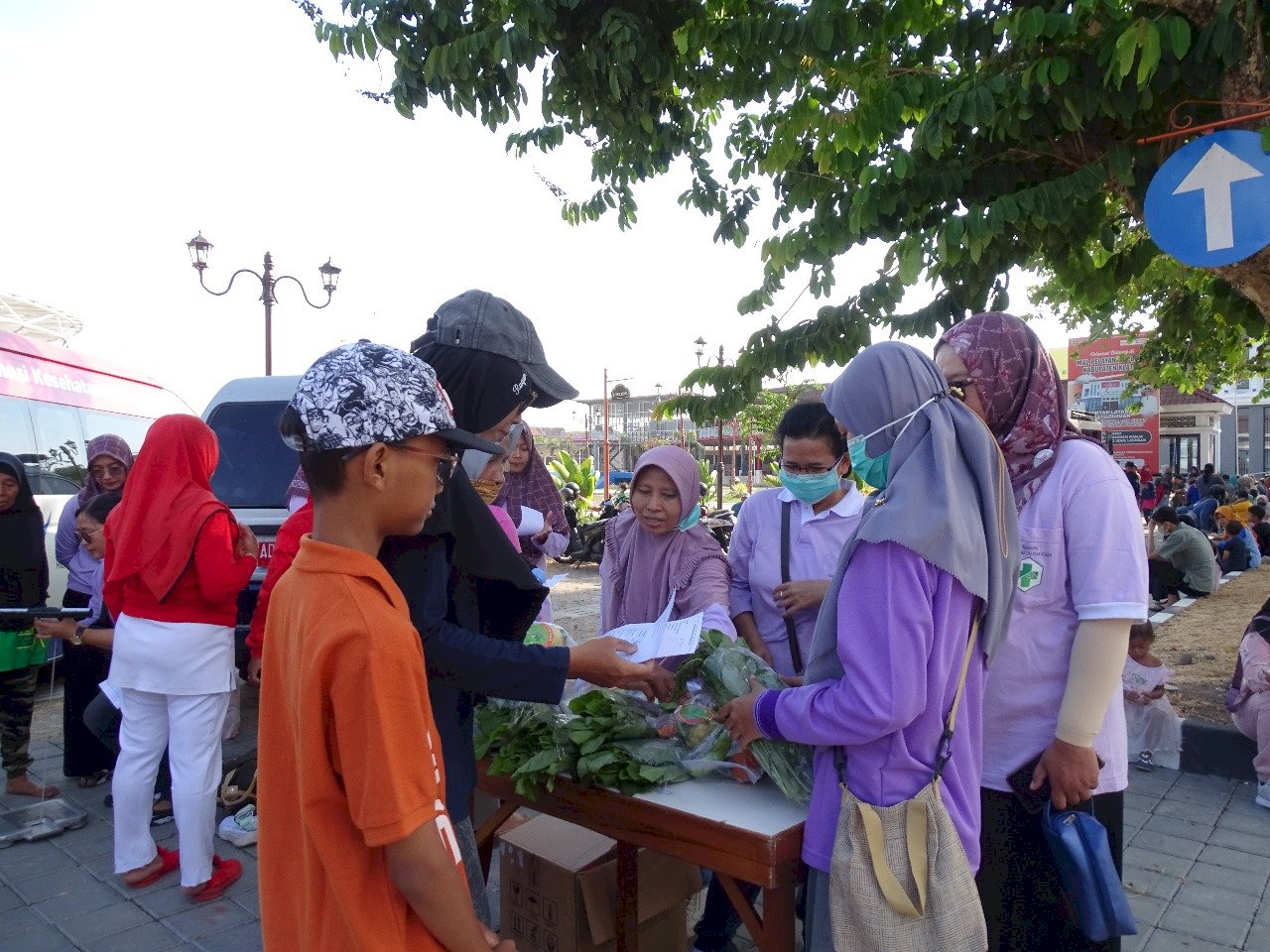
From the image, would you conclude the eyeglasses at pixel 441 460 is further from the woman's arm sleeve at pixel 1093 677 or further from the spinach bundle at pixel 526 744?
the woman's arm sleeve at pixel 1093 677

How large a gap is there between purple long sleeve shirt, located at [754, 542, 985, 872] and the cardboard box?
1.04 m

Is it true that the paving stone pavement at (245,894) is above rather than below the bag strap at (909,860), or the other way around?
below

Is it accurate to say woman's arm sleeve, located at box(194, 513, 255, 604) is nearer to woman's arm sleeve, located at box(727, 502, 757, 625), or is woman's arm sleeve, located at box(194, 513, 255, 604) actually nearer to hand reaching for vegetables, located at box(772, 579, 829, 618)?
woman's arm sleeve, located at box(727, 502, 757, 625)

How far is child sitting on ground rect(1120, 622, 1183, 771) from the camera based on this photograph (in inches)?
205

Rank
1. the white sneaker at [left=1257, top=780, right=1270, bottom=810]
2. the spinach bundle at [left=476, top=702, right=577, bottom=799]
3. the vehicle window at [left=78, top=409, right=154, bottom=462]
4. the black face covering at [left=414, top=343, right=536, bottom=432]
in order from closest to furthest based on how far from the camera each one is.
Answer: the black face covering at [left=414, top=343, right=536, bottom=432] < the spinach bundle at [left=476, top=702, right=577, bottom=799] < the white sneaker at [left=1257, top=780, right=1270, bottom=810] < the vehicle window at [left=78, top=409, right=154, bottom=462]

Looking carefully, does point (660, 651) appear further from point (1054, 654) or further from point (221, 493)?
point (221, 493)

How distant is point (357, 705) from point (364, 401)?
0.47 m

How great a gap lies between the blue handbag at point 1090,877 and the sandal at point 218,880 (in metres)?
3.43

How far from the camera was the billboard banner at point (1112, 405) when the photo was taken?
2834cm

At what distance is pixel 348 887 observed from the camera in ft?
4.19

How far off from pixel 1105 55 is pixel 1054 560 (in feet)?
9.04

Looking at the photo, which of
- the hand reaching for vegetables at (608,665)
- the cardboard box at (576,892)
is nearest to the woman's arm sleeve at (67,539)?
the cardboard box at (576,892)

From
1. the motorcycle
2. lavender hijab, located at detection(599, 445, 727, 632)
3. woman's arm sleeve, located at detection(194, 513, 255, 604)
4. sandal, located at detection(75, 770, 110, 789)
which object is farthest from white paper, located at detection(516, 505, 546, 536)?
the motorcycle

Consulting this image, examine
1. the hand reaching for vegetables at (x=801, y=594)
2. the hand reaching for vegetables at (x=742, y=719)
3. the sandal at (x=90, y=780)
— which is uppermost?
the hand reaching for vegetables at (x=801, y=594)
